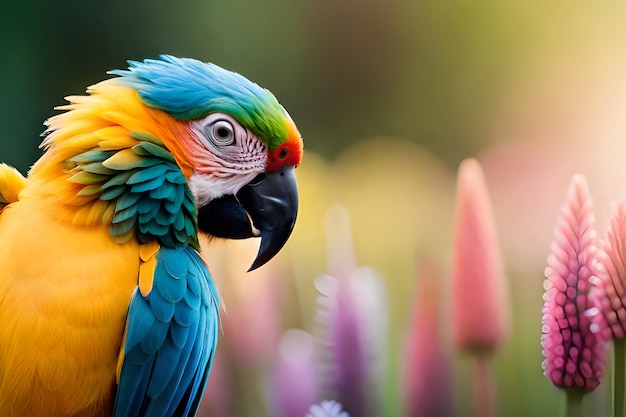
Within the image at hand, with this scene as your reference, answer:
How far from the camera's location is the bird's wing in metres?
0.78

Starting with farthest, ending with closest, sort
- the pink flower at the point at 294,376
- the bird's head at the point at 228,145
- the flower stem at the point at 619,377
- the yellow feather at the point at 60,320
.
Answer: the pink flower at the point at 294,376 → the flower stem at the point at 619,377 → the bird's head at the point at 228,145 → the yellow feather at the point at 60,320

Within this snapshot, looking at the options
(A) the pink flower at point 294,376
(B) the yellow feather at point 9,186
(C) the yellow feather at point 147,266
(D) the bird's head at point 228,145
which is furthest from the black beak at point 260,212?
(A) the pink flower at point 294,376

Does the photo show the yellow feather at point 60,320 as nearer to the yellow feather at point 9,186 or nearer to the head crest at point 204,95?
the yellow feather at point 9,186

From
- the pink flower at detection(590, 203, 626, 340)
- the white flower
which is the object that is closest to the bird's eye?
the white flower

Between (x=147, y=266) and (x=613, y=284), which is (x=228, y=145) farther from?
(x=613, y=284)

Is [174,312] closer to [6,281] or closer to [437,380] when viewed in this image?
[6,281]

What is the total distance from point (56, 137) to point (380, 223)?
634mm

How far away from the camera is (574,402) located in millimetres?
1148

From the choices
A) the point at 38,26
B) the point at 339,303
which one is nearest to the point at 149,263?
the point at 339,303

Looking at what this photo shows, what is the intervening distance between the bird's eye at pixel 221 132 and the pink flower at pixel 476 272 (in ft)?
1.70

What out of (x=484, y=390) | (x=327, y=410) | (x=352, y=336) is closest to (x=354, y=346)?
(x=352, y=336)

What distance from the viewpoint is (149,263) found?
82 cm

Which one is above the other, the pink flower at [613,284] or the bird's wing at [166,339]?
the pink flower at [613,284]

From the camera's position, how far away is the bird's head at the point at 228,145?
2.87 feet
